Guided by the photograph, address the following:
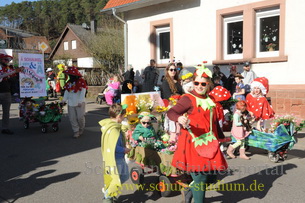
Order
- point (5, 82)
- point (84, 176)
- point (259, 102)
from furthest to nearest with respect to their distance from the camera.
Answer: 1. point (5, 82)
2. point (259, 102)
3. point (84, 176)

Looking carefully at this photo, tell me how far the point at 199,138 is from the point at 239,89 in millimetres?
5985

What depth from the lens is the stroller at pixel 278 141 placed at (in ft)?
19.7

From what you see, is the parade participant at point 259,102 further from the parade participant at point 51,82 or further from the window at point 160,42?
the parade participant at point 51,82

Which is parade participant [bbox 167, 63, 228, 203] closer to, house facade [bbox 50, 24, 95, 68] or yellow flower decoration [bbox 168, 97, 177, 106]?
yellow flower decoration [bbox 168, 97, 177, 106]

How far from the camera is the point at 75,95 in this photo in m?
8.31

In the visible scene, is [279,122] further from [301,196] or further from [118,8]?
[118,8]

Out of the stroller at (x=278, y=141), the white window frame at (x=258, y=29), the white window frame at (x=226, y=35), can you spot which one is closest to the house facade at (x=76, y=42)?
the white window frame at (x=226, y=35)

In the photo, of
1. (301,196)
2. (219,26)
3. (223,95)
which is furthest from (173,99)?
(219,26)

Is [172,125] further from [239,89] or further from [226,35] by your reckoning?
[226,35]

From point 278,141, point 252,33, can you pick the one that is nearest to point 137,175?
point 278,141

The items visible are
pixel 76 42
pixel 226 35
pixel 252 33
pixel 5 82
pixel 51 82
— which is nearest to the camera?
pixel 5 82

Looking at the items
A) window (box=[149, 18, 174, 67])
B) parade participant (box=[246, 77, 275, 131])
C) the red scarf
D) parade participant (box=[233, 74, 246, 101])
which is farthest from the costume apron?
window (box=[149, 18, 174, 67])

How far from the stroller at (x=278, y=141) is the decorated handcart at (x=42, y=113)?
5.68m

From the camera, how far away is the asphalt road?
4.54m
